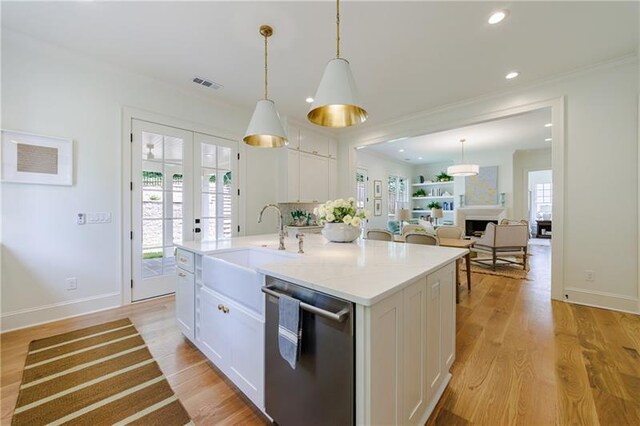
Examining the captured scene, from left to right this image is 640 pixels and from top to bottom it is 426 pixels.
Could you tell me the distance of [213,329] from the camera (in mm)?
1872

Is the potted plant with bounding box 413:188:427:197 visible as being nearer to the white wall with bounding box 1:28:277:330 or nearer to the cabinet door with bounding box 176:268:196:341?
the white wall with bounding box 1:28:277:330

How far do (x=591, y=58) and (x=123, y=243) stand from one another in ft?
19.1

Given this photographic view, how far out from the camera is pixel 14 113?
2559mm

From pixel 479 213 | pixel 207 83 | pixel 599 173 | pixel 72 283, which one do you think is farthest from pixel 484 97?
pixel 72 283

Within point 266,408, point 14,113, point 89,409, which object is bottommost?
point 89,409

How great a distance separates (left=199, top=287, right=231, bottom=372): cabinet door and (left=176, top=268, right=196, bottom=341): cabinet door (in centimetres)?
19

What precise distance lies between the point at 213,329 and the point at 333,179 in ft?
13.9

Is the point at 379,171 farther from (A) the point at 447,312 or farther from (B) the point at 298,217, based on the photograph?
(A) the point at 447,312

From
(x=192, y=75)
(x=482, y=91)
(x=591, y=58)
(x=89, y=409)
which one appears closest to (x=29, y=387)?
(x=89, y=409)

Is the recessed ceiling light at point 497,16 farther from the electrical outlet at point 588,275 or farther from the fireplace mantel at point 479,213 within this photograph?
the fireplace mantel at point 479,213

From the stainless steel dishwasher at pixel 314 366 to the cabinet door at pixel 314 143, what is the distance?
4.01m

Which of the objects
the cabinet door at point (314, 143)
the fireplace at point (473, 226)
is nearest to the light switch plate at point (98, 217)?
the cabinet door at point (314, 143)

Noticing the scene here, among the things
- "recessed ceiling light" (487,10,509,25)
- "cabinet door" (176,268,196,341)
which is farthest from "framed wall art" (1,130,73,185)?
"recessed ceiling light" (487,10,509,25)

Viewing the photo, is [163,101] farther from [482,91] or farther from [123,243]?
[482,91]
